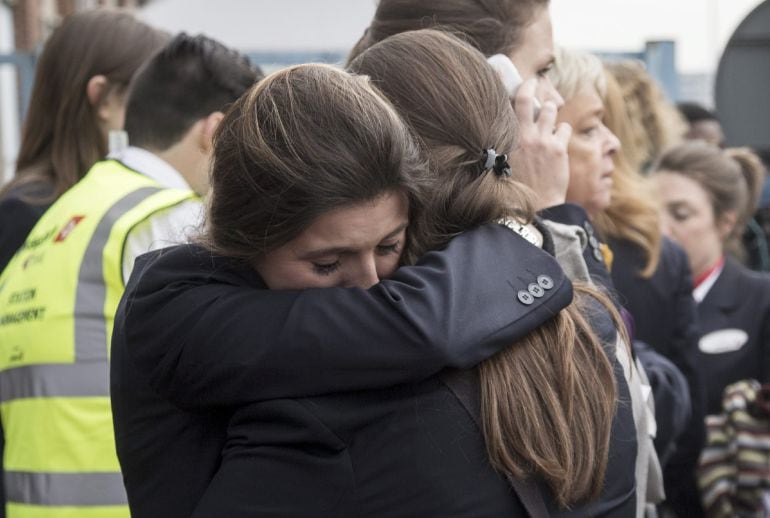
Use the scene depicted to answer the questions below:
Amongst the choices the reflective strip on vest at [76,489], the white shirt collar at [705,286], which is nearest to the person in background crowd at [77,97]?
the reflective strip on vest at [76,489]

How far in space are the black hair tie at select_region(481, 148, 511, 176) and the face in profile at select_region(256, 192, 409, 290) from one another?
0.16 meters

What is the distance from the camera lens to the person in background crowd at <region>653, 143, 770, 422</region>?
423 centimetres

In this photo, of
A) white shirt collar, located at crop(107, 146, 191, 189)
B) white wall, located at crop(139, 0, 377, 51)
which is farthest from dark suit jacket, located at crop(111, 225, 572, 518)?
white wall, located at crop(139, 0, 377, 51)

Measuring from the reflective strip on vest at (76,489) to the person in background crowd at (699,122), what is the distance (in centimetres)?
601

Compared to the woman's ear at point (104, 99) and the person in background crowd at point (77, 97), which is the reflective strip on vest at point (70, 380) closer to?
the person in background crowd at point (77, 97)

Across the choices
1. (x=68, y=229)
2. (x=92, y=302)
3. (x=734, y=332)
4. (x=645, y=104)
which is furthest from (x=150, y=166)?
(x=645, y=104)

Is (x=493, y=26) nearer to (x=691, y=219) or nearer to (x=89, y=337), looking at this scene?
(x=89, y=337)

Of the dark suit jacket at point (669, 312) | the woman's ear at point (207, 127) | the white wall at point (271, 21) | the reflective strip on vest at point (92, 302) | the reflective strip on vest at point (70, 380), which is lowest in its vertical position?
the white wall at point (271, 21)

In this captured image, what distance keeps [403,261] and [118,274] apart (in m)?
0.99

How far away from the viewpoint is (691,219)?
4762 millimetres

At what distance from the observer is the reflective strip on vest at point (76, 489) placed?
267 centimetres

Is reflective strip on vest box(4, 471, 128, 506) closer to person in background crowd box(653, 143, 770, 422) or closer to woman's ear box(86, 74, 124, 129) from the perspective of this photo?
woman's ear box(86, 74, 124, 129)

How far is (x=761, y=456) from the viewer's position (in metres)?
3.75

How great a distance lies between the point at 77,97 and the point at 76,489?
1297 millimetres
